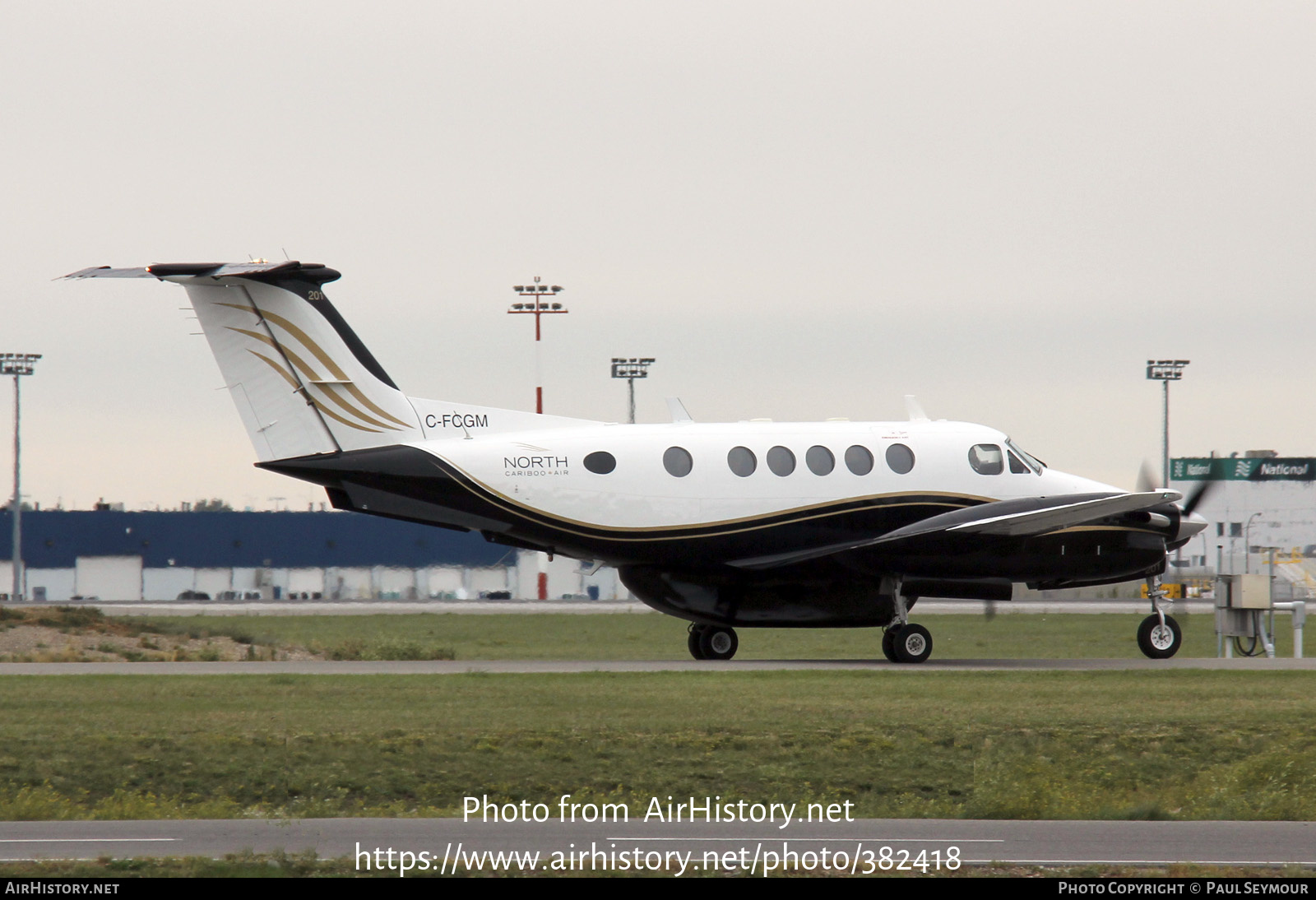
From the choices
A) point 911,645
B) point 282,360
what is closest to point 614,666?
point 911,645

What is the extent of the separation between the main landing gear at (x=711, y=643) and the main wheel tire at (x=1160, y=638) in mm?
8470

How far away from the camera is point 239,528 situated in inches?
4043

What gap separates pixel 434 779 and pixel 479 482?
11.5 meters

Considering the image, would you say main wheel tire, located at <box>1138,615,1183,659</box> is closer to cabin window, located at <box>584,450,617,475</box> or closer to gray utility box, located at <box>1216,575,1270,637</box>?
gray utility box, located at <box>1216,575,1270,637</box>

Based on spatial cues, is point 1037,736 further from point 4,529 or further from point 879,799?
point 4,529

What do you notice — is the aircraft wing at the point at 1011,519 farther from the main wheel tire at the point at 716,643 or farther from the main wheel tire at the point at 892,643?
the main wheel tire at the point at 716,643

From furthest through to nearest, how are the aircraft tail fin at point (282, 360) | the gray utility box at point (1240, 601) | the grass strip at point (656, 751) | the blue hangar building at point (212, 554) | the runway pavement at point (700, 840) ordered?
the blue hangar building at point (212, 554) → the gray utility box at point (1240, 601) → the aircraft tail fin at point (282, 360) → the grass strip at point (656, 751) → the runway pavement at point (700, 840)

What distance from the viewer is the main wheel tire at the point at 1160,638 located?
96.7ft

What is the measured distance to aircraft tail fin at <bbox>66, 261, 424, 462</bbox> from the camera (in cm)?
2689

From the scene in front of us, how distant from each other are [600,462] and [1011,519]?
7937 millimetres

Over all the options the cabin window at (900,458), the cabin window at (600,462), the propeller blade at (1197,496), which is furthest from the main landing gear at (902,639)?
the cabin window at (600,462)

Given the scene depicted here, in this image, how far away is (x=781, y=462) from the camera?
28391 millimetres

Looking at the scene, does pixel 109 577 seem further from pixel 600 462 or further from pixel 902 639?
pixel 902 639
